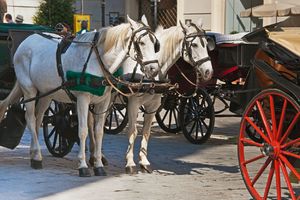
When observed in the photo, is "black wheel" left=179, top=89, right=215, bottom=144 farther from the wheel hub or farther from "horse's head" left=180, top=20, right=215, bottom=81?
the wheel hub

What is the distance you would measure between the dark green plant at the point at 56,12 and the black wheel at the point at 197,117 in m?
15.5

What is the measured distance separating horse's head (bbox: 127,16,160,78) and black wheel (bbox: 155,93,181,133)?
14.3ft

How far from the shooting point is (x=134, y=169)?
368 inches

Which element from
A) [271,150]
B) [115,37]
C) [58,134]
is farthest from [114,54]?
[271,150]

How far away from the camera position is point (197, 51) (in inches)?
361

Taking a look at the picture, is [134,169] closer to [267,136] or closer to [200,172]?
[200,172]

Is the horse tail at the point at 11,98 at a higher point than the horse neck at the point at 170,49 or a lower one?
lower

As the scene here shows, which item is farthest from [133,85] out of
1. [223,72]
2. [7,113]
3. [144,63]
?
[223,72]

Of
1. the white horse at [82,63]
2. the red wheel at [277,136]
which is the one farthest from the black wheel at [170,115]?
the red wheel at [277,136]

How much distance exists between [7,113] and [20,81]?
606mm

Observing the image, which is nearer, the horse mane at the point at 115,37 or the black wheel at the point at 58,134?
the horse mane at the point at 115,37

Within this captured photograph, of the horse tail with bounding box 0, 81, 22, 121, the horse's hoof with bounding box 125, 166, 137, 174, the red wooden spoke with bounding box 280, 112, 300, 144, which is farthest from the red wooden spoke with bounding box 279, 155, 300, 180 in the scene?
the horse tail with bounding box 0, 81, 22, 121

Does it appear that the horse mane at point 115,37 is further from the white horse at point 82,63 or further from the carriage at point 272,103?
the carriage at point 272,103

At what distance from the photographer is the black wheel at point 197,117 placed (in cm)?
1247
